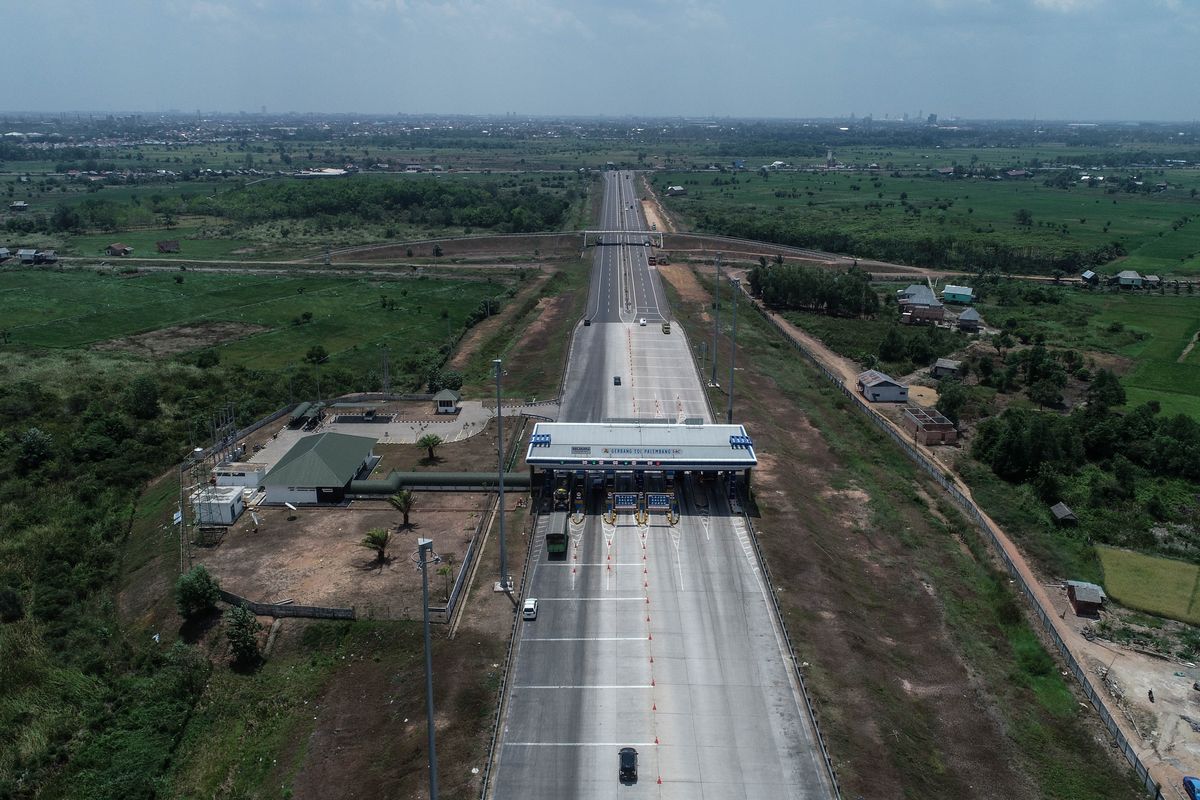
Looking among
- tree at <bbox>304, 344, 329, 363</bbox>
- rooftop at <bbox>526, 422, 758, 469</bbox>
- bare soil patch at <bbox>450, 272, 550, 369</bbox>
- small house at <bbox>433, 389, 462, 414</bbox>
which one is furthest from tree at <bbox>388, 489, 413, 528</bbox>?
tree at <bbox>304, 344, 329, 363</bbox>

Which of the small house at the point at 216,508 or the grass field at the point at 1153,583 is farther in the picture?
the small house at the point at 216,508

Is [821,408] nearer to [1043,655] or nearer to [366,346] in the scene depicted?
[1043,655]

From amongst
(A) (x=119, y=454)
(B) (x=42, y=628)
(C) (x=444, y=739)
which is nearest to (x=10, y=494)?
(A) (x=119, y=454)

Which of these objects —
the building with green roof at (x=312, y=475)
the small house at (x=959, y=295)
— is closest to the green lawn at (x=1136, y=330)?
the small house at (x=959, y=295)

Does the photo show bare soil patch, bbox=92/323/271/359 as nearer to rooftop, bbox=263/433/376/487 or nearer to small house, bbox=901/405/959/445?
rooftop, bbox=263/433/376/487

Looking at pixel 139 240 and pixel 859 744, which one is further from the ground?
pixel 139 240

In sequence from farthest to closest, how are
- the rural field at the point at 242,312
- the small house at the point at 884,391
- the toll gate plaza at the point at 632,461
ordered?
1. the rural field at the point at 242,312
2. the small house at the point at 884,391
3. the toll gate plaza at the point at 632,461

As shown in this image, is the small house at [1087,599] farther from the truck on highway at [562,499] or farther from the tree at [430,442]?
the tree at [430,442]
